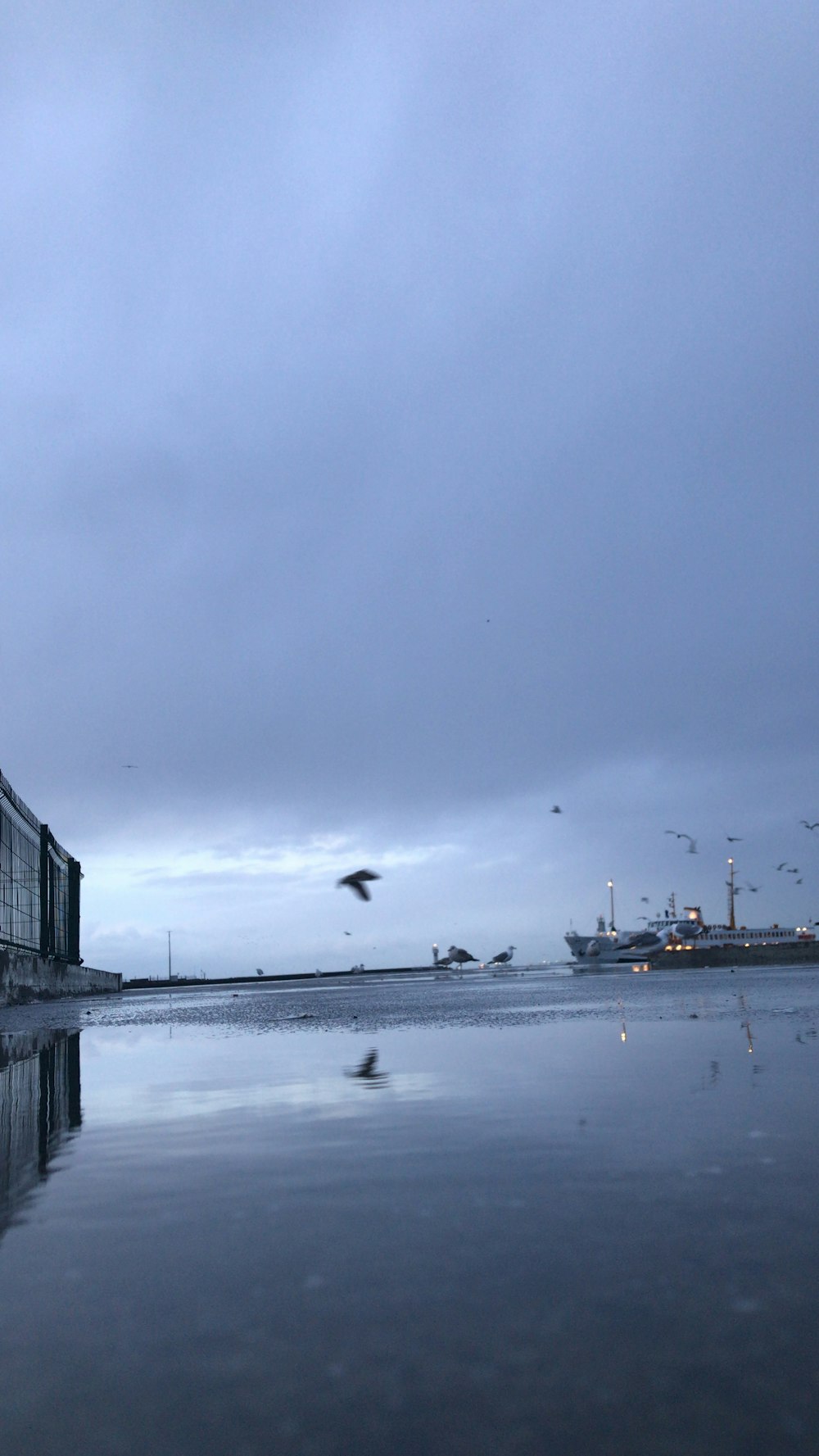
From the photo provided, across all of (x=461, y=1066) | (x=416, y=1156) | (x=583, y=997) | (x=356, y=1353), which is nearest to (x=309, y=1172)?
(x=416, y=1156)

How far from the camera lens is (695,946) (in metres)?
119

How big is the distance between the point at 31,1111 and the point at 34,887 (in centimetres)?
4634

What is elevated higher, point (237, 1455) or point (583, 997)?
point (237, 1455)

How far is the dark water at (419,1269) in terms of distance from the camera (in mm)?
2555

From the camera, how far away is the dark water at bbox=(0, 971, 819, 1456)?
8.38ft

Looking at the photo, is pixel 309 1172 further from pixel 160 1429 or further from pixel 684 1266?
pixel 160 1429

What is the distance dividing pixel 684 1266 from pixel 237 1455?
6.33ft

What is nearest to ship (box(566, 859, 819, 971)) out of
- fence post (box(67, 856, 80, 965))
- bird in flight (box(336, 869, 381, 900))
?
fence post (box(67, 856, 80, 965))

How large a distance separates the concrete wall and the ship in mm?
48951

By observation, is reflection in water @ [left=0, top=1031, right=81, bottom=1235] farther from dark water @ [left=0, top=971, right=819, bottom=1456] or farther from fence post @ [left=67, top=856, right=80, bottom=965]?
fence post @ [left=67, top=856, right=80, bottom=965]

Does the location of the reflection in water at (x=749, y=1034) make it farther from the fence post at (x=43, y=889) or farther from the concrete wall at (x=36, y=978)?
the fence post at (x=43, y=889)

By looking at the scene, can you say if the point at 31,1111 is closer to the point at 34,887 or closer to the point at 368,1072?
the point at 368,1072

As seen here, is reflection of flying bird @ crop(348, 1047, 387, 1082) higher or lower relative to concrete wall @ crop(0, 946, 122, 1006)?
higher

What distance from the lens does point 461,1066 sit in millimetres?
10672
